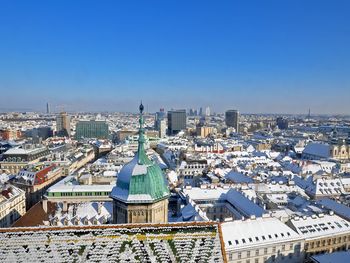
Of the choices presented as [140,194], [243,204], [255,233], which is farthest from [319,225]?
[140,194]

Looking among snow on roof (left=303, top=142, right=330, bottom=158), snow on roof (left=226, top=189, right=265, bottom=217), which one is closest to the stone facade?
snow on roof (left=226, top=189, right=265, bottom=217)

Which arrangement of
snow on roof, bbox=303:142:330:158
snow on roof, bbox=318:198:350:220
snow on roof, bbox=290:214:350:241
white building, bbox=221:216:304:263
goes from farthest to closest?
snow on roof, bbox=303:142:330:158 → snow on roof, bbox=318:198:350:220 → snow on roof, bbox=290:214:350:241 → white building, bbox=221:216:304:263

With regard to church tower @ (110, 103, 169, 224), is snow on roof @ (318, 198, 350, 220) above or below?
below

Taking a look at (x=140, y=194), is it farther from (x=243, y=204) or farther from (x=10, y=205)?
(x=10, y=205)

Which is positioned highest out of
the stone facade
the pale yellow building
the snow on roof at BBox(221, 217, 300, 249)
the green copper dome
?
the green copper dome

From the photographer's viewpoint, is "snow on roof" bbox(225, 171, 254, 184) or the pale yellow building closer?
the pale yellow building

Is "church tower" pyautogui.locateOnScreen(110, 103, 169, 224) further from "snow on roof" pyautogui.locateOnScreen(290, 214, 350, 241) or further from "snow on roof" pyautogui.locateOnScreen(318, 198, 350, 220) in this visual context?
"snow on roof" pyautogui.locateOnScreen(318, 198, 350, 220)

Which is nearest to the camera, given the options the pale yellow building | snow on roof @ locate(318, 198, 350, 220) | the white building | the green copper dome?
the green copper dome
